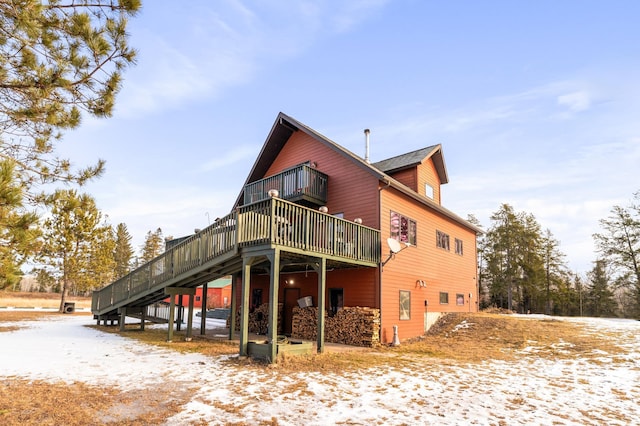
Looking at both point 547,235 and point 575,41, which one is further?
point 547,235

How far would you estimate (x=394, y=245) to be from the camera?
14.3 metres

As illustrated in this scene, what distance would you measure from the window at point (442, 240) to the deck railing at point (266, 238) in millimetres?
6284

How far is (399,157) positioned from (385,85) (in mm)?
4141

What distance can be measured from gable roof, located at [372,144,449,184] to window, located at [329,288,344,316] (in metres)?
7.33

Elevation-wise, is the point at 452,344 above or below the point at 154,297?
below

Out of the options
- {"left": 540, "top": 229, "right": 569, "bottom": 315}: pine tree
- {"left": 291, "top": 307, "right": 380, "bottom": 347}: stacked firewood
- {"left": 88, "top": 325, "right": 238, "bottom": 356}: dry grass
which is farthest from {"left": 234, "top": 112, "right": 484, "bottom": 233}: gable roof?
{"left": 540, "top": 229, "right": 569, "bottom": 315}: pine tree

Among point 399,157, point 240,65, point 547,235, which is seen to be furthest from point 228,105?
point 547,235

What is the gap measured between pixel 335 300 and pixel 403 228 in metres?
4.29

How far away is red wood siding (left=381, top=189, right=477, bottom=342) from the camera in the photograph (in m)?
14.5

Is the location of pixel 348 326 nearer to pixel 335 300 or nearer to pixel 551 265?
pixel 335 300

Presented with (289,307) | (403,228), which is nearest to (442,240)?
(403,228)

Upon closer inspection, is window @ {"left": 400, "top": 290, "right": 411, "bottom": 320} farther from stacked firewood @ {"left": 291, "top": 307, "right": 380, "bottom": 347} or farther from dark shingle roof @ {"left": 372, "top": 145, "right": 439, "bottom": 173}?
dark shingle roof @ {"left": 372, "top": 145, "right": 439, "bottom": 173}

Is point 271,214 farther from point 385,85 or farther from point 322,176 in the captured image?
point 385,85

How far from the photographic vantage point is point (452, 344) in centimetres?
1393
